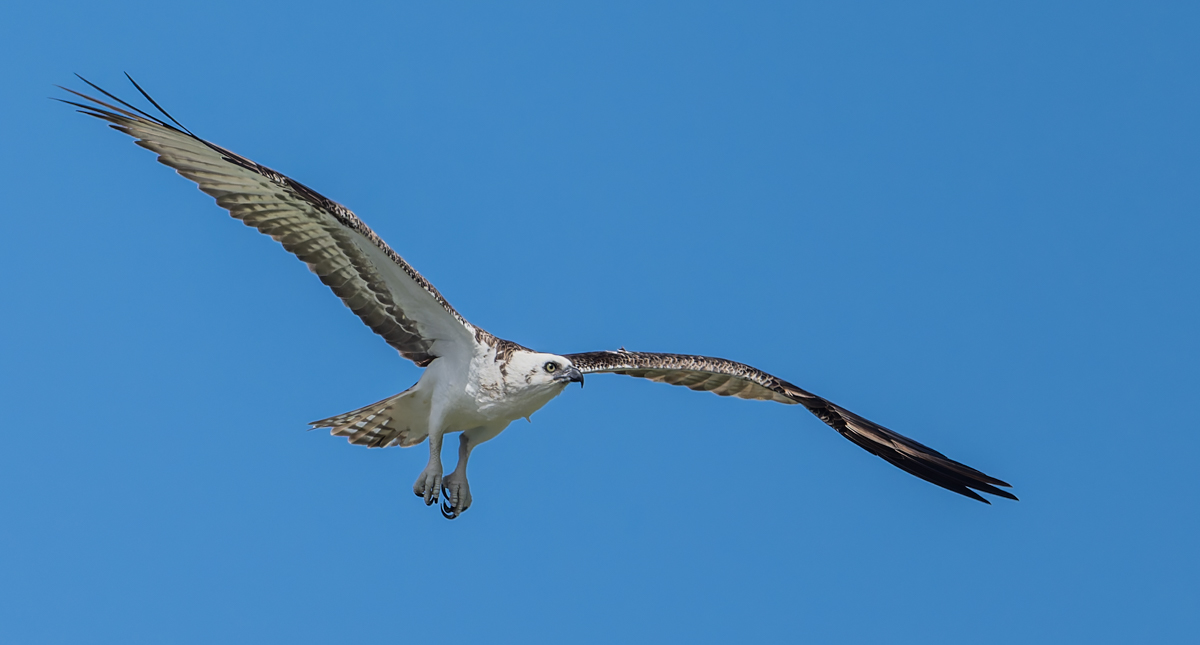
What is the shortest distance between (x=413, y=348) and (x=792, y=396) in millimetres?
4288

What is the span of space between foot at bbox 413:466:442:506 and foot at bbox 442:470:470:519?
279mm

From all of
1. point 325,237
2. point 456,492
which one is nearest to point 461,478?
point 456,492

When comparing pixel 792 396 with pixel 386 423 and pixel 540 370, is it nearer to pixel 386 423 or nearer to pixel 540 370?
pixel 540 370

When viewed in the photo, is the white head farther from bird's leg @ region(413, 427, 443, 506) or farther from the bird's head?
bird's leg @ region(413, 427, 443, 506)

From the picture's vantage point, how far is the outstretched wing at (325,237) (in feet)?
39.2

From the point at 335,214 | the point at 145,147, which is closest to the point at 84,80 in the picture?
the point at 145,147

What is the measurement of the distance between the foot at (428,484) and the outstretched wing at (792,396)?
181cm

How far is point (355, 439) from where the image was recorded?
14180mm

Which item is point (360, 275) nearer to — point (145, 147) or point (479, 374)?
point (479, 374)

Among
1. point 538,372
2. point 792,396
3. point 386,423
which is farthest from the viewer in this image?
point 792,396

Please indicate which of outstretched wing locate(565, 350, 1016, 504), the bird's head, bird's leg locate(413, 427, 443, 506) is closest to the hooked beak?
the bird's head

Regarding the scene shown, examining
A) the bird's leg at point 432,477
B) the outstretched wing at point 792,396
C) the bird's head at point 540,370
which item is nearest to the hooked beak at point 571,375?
the bird's head at point 540,370

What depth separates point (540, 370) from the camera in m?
12.7

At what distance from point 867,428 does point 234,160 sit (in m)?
7.34
